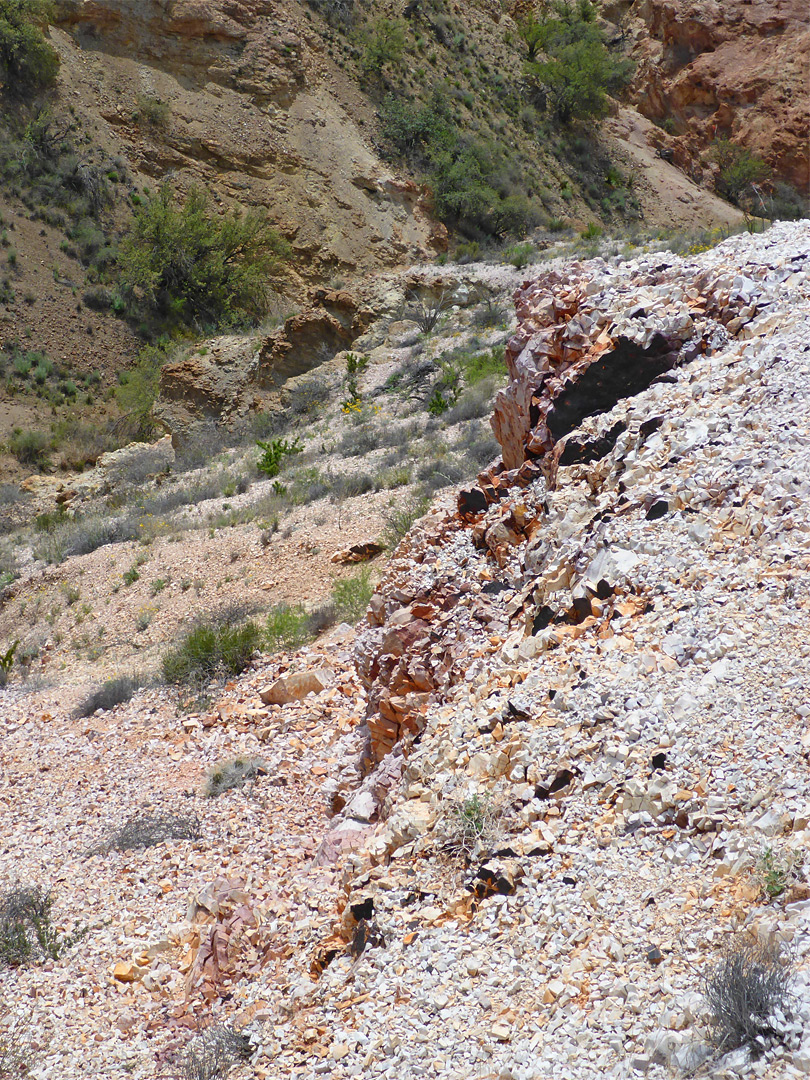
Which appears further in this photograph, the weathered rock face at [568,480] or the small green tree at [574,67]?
the small green tree at [574,67]

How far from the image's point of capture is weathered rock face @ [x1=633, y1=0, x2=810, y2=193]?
112 ft

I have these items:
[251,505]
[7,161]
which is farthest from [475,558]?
[7,161]

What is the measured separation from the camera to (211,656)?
7680mm

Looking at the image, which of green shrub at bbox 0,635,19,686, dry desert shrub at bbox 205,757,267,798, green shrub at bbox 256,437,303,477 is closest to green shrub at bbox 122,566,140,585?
green shrub at bbox 0,635,19,686

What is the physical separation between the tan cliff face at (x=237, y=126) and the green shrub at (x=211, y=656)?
19720 mm

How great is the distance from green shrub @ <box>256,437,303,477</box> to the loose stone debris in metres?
8.10

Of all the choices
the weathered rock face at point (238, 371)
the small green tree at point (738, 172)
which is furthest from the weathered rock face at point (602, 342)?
the small green tree at point (738, 172)

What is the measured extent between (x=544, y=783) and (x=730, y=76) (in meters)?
41.1

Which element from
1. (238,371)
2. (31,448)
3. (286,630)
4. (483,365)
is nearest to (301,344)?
(238,371)

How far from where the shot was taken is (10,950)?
4.44 metres

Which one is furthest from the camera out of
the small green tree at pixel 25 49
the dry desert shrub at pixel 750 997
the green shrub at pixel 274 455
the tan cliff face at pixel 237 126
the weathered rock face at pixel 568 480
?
the tan cliff face at pixel 237 126

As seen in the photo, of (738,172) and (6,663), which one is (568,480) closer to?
(6,663)

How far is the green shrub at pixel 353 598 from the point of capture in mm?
7836

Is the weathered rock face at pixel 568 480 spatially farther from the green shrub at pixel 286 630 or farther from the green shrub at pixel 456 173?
the green shrub at pixel 456 173
